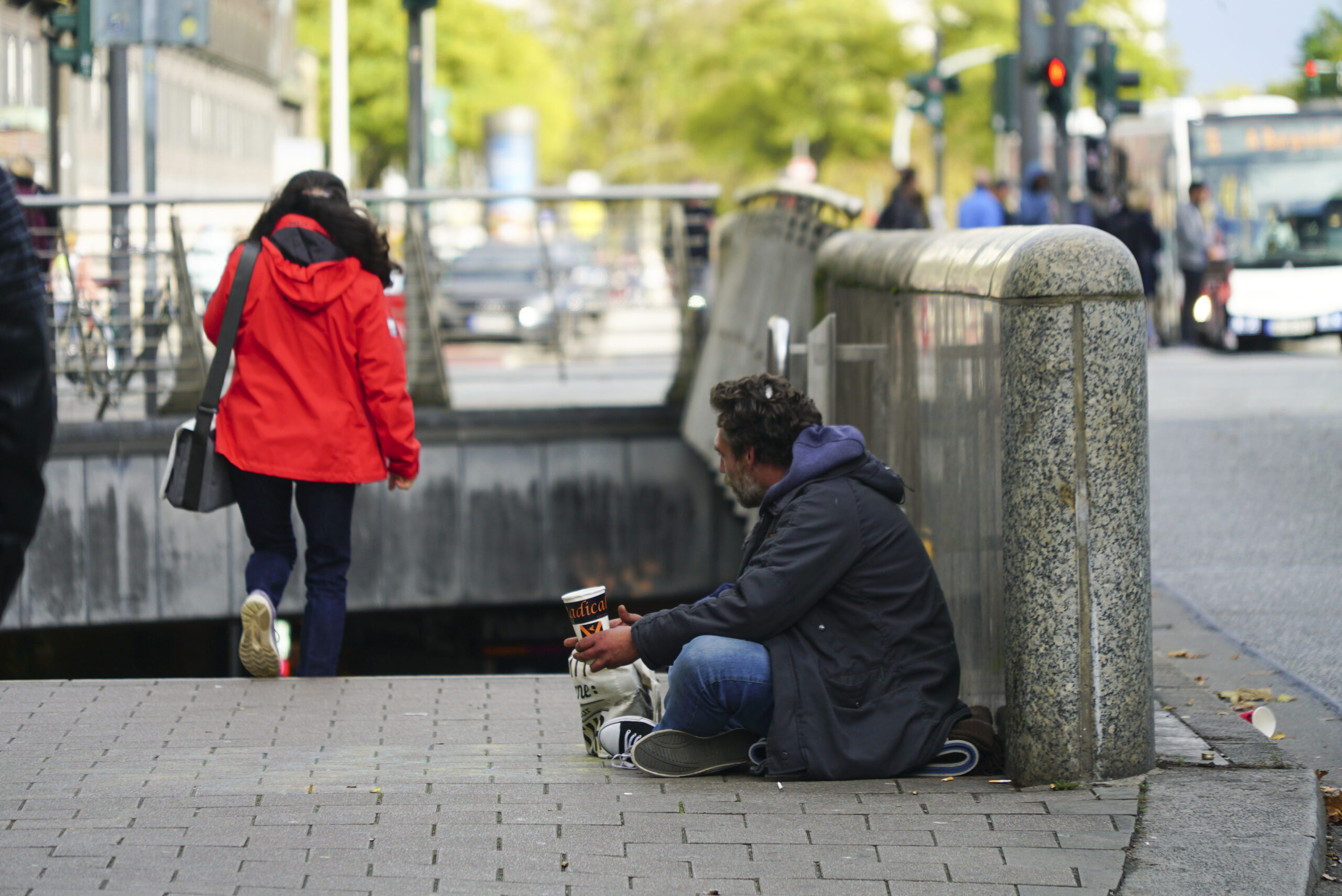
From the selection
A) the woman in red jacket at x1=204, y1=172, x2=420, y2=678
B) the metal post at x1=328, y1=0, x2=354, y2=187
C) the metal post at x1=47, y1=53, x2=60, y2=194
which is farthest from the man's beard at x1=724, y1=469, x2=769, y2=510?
the metal post at x1=328, y1=0, x2=354, y2=187

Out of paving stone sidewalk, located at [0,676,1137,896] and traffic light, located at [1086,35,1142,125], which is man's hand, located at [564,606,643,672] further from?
traffic light, located at [1086,35,1142,125]

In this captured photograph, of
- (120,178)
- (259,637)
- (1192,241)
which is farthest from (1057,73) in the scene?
(259,637)

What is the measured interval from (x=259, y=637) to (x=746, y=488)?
81.7 inches

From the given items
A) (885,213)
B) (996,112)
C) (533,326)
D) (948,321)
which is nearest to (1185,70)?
(996,112)

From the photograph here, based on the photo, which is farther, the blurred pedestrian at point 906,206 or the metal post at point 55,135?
the blurred pedestrian at point 906,206

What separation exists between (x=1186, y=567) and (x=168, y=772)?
4542 mm

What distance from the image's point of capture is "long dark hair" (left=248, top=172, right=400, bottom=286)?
593 centimetres

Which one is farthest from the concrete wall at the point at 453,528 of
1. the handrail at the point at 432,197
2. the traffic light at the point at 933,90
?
the traffic light at the point at 933,90

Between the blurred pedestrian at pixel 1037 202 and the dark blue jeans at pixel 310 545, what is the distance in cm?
1168

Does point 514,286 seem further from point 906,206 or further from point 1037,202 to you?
point 1037,202

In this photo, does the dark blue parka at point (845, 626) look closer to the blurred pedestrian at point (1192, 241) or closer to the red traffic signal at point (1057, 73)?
the red traffic signal at point (1057, 73)

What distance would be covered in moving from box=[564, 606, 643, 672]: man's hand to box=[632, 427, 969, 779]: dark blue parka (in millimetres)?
181

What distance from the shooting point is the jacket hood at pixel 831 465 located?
4.40m

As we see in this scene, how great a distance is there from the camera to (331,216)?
5.93 meters
